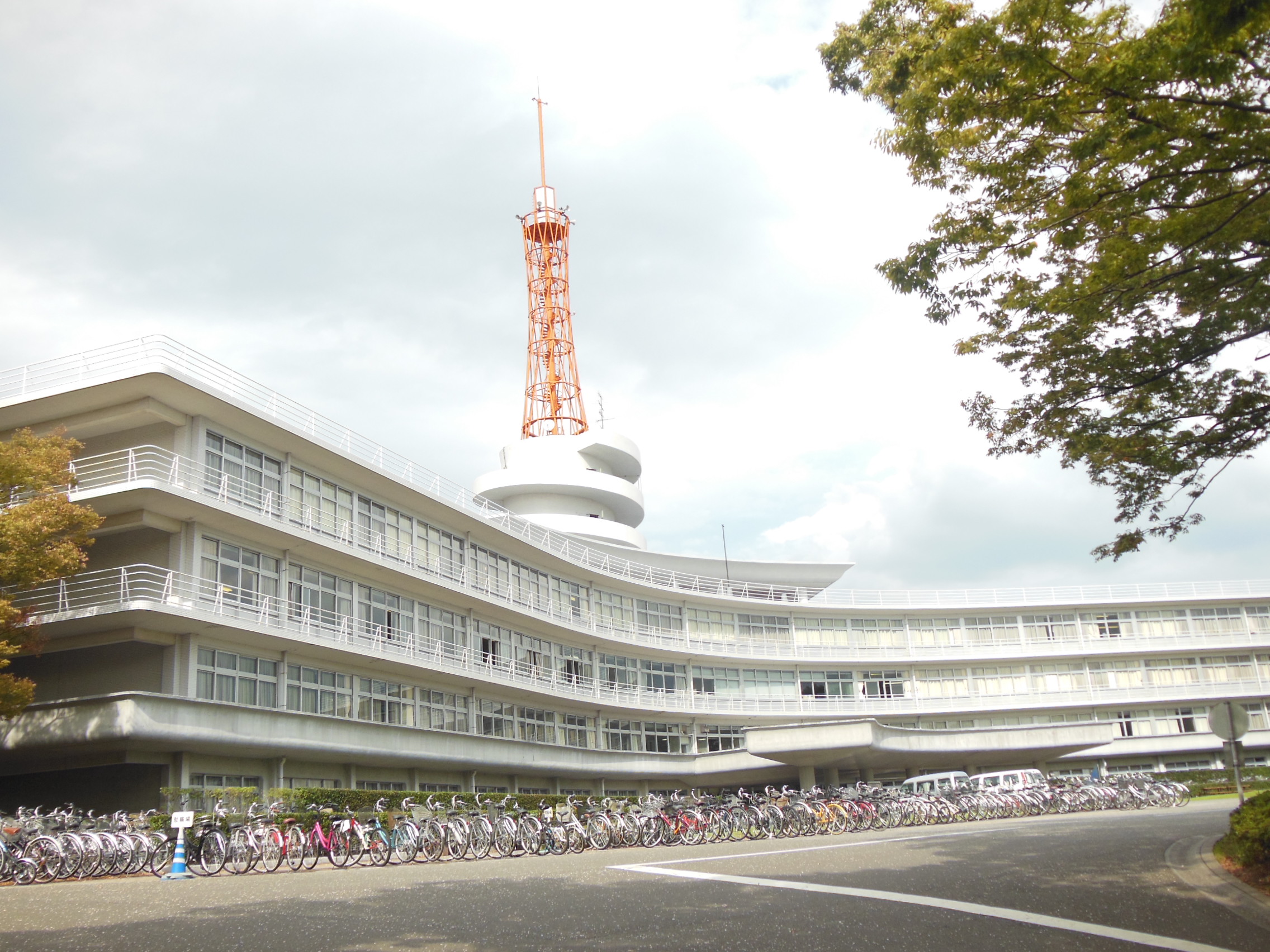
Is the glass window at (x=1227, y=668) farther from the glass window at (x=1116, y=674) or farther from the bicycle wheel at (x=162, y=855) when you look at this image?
the bicycle wheel at (x=162, y=855)

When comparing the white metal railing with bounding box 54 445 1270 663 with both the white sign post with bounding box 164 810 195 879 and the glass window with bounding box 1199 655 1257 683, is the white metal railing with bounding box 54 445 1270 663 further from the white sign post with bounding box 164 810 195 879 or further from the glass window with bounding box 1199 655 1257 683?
the white sign post with bounding box 164 810 195 879

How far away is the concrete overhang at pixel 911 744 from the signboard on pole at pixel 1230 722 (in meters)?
21.3

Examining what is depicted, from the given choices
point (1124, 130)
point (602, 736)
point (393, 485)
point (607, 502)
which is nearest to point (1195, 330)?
point (1124, 130)

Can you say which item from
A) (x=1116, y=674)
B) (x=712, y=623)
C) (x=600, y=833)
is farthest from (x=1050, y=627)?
(x=600, y=833)

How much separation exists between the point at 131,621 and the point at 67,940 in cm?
1475

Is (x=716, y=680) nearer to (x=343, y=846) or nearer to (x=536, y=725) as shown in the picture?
(x=536, y=725)

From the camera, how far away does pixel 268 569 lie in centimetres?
2667

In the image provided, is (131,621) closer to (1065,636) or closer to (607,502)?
(607,502)

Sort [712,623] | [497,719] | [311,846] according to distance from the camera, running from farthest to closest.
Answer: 1. [712,623]
2. [497,719]
3. [311,846]

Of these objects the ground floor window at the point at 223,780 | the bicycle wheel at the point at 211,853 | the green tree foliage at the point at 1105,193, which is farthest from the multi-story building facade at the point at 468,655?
the green tree foliage at the point at 1105,193

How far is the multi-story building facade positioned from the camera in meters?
23.6

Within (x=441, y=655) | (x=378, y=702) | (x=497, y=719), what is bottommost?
(x=497, y=719)

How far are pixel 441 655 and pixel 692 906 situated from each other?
75.6 feet

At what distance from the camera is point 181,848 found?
15.7m
